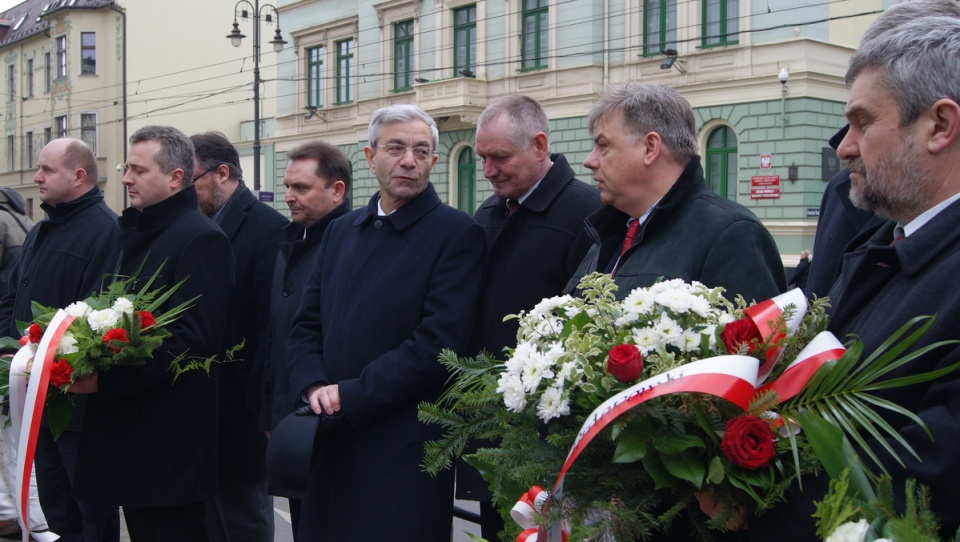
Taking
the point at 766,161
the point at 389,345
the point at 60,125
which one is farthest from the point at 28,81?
the point at 389,345

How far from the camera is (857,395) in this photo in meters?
1.95

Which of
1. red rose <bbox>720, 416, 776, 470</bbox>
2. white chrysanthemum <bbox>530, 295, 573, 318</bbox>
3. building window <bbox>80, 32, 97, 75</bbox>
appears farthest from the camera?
building window <bbox>80, 32, 97, 75</bbox>

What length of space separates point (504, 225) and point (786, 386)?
2.06 m

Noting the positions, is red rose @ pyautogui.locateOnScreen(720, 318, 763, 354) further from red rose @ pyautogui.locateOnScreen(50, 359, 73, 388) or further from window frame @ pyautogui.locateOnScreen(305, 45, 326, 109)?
window frame @ pyautogui.locateOnScreen(305, 45, 326, 109)

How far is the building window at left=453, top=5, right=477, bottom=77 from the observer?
28.0m

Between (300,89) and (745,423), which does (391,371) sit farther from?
(300,89)

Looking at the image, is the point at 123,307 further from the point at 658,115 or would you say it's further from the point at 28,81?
the point at 28,81

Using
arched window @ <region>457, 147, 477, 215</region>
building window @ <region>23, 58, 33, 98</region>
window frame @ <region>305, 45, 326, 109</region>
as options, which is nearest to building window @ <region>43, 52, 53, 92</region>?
building window @ <region>23, 58, 33, 98</region>

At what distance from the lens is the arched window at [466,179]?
28.4 metres

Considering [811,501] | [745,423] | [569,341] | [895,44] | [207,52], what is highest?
[207,52]

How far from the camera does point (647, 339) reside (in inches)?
85.4

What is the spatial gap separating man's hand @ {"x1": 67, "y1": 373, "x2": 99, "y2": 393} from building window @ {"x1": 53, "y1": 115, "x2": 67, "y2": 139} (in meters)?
46.7

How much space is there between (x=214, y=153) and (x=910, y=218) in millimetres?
4277

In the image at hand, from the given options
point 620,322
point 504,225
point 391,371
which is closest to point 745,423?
point 620,322
